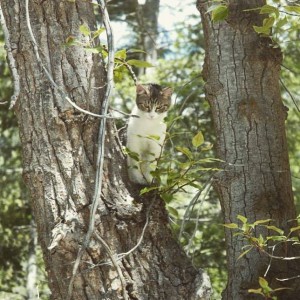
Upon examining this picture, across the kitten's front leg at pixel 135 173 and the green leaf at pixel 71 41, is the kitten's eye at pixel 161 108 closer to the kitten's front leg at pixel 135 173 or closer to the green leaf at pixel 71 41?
the kitten's front leg at pixel 135 173

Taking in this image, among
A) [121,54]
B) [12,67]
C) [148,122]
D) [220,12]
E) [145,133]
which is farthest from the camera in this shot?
[148,122]

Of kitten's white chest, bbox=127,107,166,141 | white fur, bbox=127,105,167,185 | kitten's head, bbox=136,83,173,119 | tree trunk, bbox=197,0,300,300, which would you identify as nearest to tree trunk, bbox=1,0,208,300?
tree trunk, bbox=197,0,300,300

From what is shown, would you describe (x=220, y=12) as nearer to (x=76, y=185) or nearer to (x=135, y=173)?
(x=135, y=173)

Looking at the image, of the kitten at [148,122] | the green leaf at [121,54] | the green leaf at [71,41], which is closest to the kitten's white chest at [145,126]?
the kitten at [148,122]

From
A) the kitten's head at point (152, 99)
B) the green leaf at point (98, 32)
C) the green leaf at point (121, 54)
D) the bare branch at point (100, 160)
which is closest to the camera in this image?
the bare branch at point (100, 160)

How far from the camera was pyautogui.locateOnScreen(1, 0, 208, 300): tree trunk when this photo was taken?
112 inches

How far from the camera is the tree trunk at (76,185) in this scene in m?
2.85

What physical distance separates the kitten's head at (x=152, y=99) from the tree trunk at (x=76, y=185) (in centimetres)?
118

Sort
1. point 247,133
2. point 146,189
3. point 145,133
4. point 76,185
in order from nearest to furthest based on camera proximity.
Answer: point 76,185, point 146,189, point 247,133, point 145,133

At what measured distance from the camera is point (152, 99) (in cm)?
430

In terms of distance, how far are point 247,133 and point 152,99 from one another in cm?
101

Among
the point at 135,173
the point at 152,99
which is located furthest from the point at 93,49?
the point at 152,99

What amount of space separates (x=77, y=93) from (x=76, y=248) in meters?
0.69

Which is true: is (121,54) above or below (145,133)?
above
